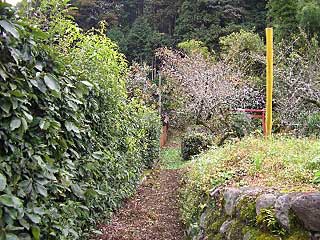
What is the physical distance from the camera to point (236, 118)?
10.7 m

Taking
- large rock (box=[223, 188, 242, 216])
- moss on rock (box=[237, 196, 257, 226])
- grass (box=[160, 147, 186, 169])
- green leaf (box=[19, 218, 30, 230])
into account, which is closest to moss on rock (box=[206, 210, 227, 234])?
large rock (box=[223, 188, 242, 216])

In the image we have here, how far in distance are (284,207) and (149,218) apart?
292cm

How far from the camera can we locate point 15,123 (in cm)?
180

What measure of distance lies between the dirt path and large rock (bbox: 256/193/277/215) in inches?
74.8

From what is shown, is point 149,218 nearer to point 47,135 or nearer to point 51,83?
point 47,135

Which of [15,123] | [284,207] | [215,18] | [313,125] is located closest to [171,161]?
[313,125]

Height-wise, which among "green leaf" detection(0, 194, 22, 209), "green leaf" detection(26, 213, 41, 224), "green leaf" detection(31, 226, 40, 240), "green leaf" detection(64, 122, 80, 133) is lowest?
"green leaf" detection(31, 226, 40, 240)

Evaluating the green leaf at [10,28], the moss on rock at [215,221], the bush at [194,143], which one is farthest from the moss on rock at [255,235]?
the bush at [194,143]

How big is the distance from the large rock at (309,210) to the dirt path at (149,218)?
2.30 meters

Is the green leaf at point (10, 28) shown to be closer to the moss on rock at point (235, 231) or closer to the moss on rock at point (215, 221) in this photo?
the moss on rock at point (235, 231)

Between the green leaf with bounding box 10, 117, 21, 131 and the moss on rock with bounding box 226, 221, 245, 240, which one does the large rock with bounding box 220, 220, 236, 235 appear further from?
the green leaf with bounding box 10, 117, 21, 131

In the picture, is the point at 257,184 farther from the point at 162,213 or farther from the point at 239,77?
the point at 239,77

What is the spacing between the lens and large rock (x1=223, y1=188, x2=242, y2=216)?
10.0 ft

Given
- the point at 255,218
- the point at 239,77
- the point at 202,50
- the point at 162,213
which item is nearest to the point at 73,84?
the point at 255,218
